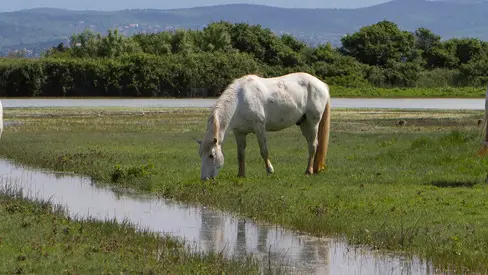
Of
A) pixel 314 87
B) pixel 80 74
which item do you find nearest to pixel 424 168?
pixel 314 87

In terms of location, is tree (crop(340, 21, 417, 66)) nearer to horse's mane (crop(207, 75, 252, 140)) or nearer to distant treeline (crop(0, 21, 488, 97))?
distant treeline (crop(0, 21, 488, 97))

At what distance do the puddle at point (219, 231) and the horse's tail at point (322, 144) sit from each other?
4188mm

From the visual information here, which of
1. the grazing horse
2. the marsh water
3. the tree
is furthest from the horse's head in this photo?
the tree

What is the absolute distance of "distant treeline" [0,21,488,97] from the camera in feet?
230

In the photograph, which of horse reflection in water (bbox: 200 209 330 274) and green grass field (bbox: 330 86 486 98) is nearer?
horse reflection in water (bbox: 200 209 330 274)

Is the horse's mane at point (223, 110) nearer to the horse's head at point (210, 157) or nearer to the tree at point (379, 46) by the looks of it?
the horse's head at point (210, 157)

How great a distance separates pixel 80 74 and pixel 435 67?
97.5 ft

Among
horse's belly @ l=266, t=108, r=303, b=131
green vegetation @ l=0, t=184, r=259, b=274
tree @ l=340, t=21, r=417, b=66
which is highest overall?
horse's belly @ l=266, t=108, r=303, b=131

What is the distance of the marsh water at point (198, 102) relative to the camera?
5928 cm

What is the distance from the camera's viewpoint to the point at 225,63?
2776 inches

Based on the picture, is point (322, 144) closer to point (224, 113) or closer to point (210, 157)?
point (224, 113)

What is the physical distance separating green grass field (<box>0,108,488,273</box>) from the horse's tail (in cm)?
29

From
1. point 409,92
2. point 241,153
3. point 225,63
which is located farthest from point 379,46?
point 241,153

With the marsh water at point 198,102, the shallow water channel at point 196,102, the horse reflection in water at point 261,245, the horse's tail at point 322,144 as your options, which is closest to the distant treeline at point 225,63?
the shallow water channel at point 196,102
